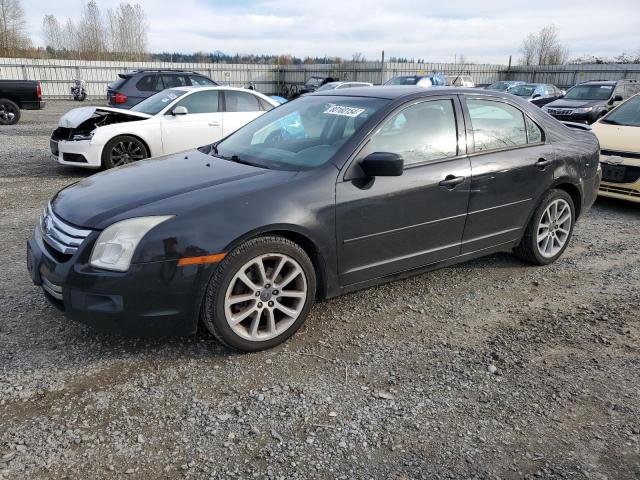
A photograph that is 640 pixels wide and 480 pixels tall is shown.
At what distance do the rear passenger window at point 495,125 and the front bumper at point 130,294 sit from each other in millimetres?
2446

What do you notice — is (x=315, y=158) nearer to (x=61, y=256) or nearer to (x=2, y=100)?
(x=61, y=256)

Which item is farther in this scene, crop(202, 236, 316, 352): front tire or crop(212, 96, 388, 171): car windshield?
crop(212, 96, 388, 171): car windshield

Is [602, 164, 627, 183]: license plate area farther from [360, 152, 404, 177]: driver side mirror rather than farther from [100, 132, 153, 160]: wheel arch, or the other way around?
[100, 132, 153, 160]: wheel arch

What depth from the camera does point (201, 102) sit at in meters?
9.24

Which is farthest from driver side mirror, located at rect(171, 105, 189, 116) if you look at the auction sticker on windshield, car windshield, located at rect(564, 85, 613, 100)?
car windshield, located at rect(564, 85, 613, 100)

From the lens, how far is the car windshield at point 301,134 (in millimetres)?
3631

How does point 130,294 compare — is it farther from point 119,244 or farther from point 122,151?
point 122,151

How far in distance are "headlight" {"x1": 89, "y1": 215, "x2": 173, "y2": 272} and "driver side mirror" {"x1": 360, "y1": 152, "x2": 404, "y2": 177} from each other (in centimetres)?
136

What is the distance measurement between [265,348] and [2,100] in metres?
15.9

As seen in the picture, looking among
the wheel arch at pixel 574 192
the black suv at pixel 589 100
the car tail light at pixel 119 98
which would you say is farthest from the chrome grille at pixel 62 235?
the black suv at pixel 589 100

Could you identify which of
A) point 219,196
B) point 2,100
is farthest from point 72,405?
point 2,100

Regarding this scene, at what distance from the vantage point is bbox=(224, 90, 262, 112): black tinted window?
9477 millimetres

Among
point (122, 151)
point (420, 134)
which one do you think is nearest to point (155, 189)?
point (420, 134)

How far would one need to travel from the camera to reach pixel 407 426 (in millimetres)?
2639
